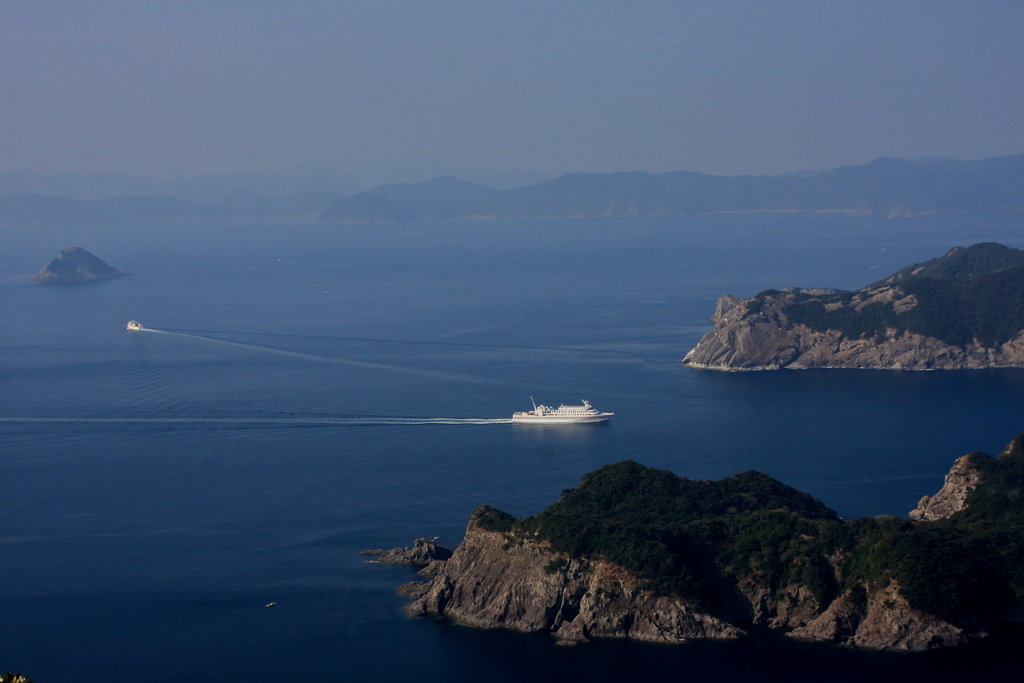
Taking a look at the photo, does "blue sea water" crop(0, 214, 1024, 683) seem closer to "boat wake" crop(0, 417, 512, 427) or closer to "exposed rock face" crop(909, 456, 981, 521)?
"boat wake" crop(0, 417, 512, 427)

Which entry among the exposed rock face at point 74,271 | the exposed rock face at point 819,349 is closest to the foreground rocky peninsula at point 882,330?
the exposed rock face at point 819,349

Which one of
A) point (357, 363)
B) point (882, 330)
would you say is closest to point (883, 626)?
point (882, 330)

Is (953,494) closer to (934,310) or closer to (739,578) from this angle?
(739,578)

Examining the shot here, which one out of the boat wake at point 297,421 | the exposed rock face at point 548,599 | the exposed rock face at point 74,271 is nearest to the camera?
the exposed rock face at point 548,599

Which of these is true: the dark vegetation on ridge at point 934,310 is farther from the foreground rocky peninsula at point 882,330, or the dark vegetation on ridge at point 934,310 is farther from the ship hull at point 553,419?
the ship hull at point 553,419

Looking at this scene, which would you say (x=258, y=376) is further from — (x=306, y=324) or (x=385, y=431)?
(x=306, y=324)

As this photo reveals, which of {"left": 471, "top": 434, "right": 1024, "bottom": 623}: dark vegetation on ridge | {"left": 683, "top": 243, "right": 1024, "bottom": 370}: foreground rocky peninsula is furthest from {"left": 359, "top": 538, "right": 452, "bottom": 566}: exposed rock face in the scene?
{"left": 683, "top": 243, "right": 1024, "bottom": 370}: foreground rocky peninsula

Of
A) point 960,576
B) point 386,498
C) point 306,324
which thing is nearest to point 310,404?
point 386,498
